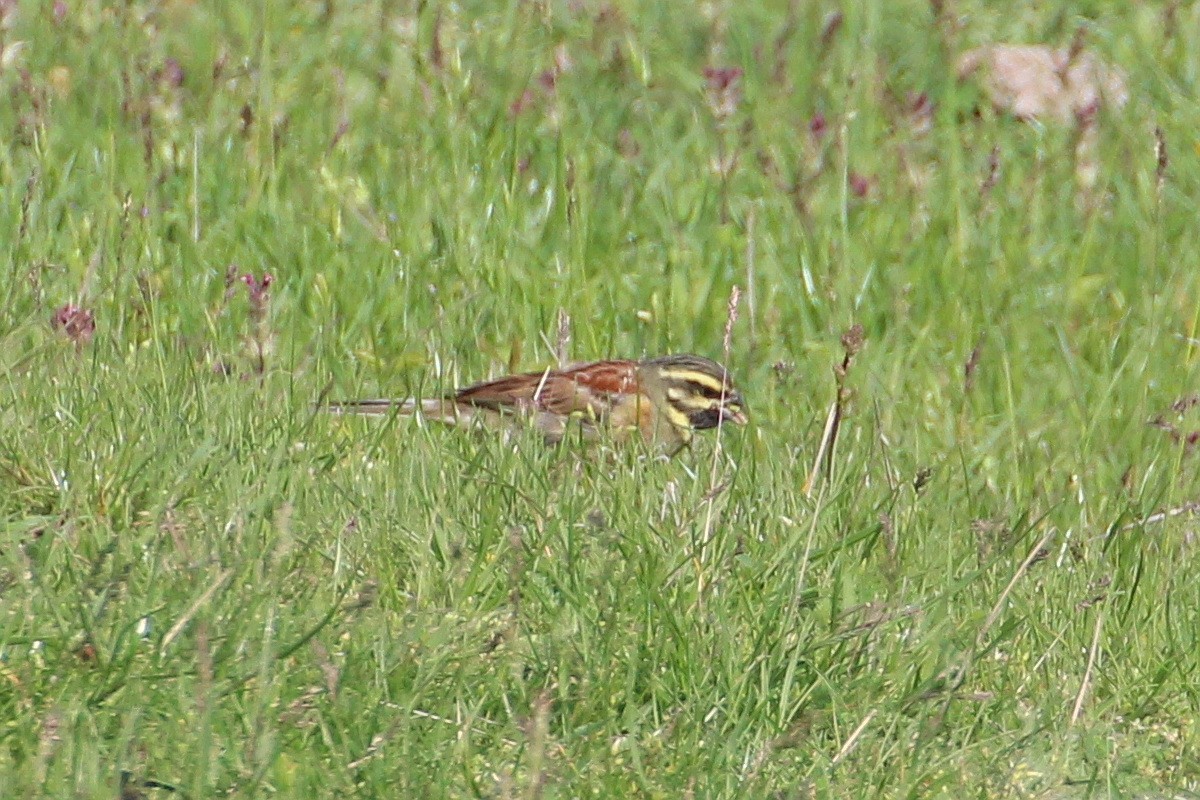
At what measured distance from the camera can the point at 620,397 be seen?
721 cm

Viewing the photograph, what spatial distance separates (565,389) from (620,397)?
323mm

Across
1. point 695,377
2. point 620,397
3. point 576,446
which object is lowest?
point 620,397

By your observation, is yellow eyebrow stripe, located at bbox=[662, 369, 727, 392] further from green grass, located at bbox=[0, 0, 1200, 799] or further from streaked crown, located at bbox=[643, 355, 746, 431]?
green grass, located at bbox=[0, 0, 1200, 799]

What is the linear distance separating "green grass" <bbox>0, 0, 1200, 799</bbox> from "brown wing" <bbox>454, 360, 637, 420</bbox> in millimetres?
176

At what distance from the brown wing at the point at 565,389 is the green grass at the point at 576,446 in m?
0.18

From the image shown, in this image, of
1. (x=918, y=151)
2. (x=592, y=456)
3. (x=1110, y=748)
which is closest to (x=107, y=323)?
(x=592, y=456)

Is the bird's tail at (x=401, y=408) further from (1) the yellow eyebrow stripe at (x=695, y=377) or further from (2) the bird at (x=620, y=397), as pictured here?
(1) the yellow eyebrow stripe at (x=695, y=377)

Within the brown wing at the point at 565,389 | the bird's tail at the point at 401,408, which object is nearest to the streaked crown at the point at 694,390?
the brown wing at the point at 565,389

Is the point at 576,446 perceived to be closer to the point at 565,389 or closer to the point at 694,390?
the point at 565,389

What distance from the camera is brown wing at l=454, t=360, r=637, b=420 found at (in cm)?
668

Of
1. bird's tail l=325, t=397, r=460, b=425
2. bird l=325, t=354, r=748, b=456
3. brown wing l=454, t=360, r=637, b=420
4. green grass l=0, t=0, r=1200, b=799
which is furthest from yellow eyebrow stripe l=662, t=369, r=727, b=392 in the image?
bird's tail l=325, t=397, r=460, b=425

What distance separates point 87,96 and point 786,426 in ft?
13.4

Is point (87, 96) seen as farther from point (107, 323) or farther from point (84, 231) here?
point (107, 323)

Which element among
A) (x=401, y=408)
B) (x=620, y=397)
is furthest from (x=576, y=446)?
(x=620, y=397)
